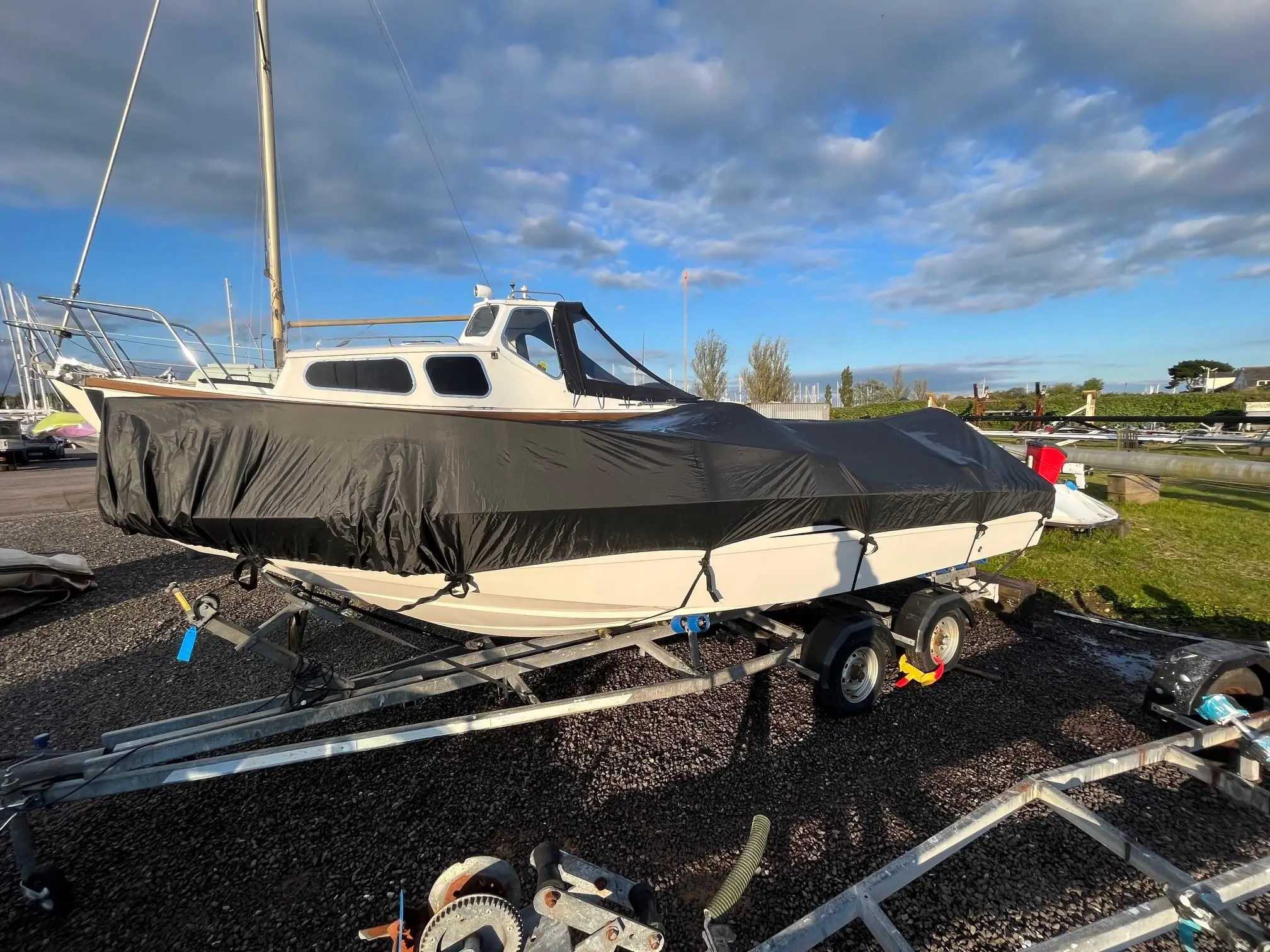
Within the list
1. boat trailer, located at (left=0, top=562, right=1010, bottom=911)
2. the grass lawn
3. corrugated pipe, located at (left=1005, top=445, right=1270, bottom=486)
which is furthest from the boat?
corrugated pipe, located at (left=1005, top=445, right=1270, bottom=486)

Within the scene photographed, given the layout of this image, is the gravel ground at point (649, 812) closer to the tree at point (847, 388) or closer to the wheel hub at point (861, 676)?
the wheel hub at point (861, 676)

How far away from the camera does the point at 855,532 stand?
142 inches

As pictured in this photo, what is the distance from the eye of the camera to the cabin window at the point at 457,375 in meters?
5.21

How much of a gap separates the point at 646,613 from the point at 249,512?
1911 millimetres

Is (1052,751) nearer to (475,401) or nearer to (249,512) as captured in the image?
(249,512)

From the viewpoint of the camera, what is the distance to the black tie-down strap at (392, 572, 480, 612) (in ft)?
8.57

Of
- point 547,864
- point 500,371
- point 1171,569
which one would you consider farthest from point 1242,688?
point 500,371

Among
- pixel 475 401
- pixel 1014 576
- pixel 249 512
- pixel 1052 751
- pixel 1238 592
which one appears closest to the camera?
pixel 249 512

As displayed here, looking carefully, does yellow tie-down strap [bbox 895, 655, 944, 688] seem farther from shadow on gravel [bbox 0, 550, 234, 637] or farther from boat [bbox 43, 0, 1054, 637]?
shadow on gravel [bbox 0, 550, 234, 637]

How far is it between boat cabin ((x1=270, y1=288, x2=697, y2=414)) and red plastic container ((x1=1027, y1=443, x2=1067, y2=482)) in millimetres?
3420

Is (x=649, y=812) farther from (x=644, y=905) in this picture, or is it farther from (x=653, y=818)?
(x=644, y=905)

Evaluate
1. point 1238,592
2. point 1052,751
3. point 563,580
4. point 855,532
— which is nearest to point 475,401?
point 563,580

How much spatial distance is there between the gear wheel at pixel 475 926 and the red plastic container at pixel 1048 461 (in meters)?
5.95

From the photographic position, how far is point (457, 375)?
17.3 feet
